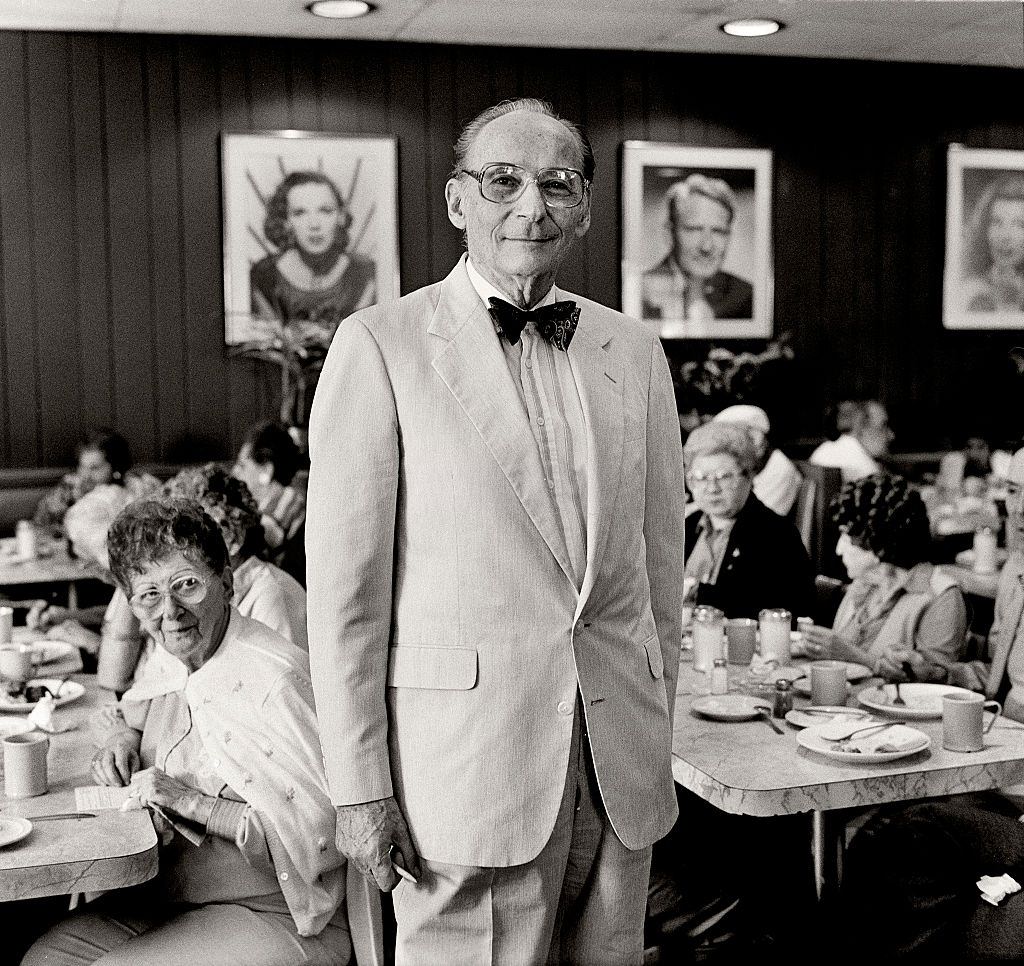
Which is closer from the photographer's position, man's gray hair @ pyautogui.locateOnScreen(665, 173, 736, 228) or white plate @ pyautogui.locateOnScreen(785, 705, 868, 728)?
white plate @ pyautogui.locateOnScreen(785, 705, 868, 728)

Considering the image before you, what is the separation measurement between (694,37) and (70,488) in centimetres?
383

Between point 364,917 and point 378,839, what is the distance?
553 mm

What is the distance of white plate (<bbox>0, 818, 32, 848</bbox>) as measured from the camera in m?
1.96

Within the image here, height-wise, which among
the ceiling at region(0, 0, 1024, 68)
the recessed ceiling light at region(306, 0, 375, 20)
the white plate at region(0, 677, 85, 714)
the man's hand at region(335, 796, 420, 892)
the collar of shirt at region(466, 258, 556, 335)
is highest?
the ceiling at region(0, 0, 1024, 68)

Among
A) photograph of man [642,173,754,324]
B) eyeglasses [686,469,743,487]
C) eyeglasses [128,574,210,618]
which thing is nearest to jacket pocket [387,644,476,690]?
eyeglasses [128,574,210,618]

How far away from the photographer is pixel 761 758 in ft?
7.75

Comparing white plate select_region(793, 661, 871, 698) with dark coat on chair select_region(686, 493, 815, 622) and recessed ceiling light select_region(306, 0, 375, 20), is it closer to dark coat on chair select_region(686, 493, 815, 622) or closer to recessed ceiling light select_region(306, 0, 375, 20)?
dark coat on chair select_region(686, 493, 815, 622)

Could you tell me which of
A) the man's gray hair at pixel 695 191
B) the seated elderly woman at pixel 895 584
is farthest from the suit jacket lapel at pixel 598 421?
the man's gray hair at pixel 695 191

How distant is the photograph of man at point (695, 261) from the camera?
7.04 meters

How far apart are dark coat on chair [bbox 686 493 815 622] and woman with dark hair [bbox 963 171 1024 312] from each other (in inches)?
175

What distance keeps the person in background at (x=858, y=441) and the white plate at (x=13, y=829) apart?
4766 millimetres

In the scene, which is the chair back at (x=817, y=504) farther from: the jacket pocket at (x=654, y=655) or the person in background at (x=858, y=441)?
the jacket pocket at (x=654, y=655)

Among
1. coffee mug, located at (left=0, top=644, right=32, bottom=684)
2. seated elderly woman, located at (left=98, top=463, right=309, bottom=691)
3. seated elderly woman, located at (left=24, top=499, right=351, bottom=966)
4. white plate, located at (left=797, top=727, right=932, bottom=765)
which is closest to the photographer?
seated elderly woman, located at (left=24, top=499, right=351, bottom=966)

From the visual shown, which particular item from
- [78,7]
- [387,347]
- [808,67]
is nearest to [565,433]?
[387,347]
